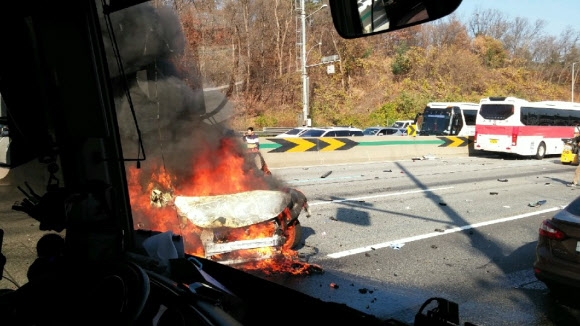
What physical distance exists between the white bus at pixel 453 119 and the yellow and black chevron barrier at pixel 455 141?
14.3 feet

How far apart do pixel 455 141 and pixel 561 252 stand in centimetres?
2373

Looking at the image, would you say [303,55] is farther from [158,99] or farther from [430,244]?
[158,99]

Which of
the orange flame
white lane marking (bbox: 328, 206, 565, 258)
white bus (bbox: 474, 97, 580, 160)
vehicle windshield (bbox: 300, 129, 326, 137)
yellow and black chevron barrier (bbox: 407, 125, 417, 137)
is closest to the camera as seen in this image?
the orange flame

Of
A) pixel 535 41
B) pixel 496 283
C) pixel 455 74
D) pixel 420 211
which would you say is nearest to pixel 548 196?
pixel 420 211

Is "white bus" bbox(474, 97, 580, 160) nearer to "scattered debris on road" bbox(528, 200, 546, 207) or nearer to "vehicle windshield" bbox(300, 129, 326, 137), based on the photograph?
"vehicle windshield" bbox(300, 129, 326, 137)

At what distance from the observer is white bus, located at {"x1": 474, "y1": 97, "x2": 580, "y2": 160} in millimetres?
25828

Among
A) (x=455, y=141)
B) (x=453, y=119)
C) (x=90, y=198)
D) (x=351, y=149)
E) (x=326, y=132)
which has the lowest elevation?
(x=455, y=141)

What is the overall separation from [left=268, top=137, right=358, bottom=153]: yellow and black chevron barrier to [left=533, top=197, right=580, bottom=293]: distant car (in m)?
15.1

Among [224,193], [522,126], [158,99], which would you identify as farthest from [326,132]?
[158,99]

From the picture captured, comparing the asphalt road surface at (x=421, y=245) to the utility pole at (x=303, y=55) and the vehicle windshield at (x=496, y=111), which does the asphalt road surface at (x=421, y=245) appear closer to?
the utility pole at (x=303, y=55)

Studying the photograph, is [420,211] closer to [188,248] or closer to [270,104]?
[188,248]

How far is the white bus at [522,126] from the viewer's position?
2583 centimetres

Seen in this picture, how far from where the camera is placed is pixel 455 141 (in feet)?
91.1

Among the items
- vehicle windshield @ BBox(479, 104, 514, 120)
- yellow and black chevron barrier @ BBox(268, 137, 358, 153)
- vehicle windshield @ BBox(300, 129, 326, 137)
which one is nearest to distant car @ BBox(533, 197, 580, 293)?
yellow and black chevron barrier @ BBox(268, 137, 358, 153)
